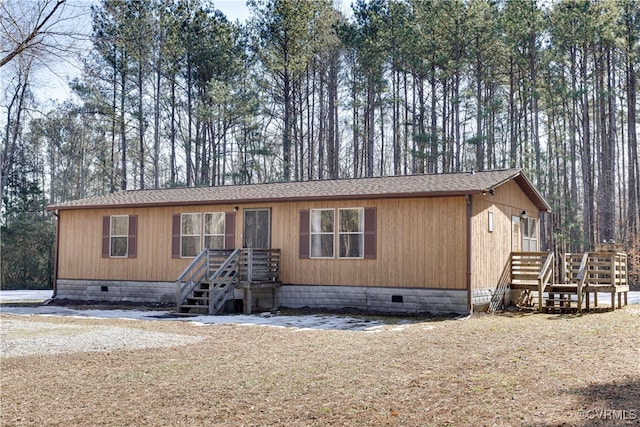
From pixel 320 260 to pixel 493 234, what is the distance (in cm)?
408

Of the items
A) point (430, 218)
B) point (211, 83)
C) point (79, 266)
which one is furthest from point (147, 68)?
point (430, 218)

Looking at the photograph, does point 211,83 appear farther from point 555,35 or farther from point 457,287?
point 457,287

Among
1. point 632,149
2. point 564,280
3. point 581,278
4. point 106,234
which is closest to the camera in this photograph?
point 581,278

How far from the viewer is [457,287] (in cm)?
1390

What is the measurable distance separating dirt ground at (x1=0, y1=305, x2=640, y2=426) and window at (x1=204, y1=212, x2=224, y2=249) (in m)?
6.21

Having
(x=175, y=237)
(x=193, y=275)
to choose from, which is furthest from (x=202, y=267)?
(x=175, y=237)

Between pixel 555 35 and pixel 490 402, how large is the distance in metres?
24.9

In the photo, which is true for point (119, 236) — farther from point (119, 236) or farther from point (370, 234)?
point (370, 234)

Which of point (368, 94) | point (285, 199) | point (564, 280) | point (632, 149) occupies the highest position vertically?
point (368, 94)

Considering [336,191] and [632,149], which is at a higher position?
[632,149]

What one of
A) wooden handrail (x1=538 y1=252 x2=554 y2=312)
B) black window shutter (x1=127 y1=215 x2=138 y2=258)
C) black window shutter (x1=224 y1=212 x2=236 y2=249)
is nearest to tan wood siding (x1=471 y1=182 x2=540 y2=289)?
wooden handrail (x1=538 y1=252 x2=554 y2=312)

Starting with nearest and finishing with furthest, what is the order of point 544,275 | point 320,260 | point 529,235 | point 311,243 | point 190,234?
point 544,275 < point 320,260 < point 311,243 < point 190,234 < point 529,235

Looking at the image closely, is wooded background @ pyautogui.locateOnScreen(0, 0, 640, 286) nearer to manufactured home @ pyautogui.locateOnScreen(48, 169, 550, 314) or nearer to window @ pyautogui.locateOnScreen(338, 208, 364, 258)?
manufactured home @ pyautogui.locateOnScreen(48, 169, 550, 314)

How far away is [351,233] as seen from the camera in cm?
1522
